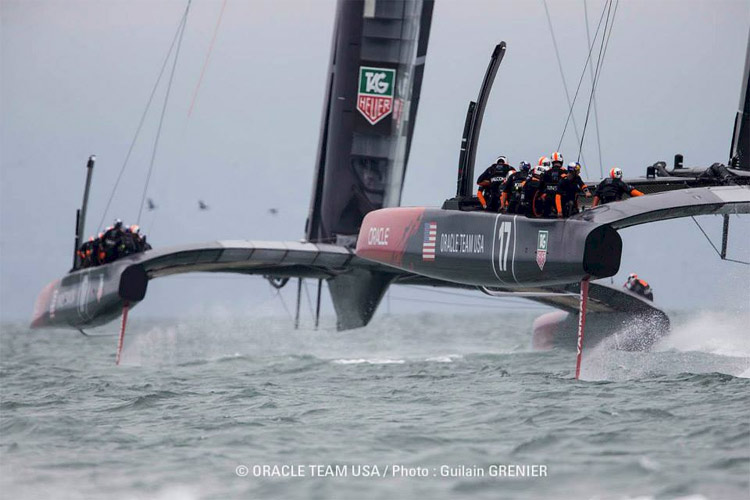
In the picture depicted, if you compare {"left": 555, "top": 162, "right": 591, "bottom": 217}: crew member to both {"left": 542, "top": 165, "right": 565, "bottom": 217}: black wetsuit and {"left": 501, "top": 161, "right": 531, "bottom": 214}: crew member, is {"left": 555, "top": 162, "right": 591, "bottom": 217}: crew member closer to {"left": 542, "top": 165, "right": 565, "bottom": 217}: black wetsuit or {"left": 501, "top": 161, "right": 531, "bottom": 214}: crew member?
{"left": 542, "top": 165, "right": 565, "bottom": 217}: black wetsuit

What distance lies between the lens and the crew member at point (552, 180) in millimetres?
8148

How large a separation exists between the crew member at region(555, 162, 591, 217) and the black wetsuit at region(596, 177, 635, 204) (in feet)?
0.67

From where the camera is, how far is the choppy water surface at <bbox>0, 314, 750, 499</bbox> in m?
4.61

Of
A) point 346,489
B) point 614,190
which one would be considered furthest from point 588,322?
point 346,489

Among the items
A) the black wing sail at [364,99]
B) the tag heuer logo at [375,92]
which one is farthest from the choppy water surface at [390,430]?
the tag heuer logo at [375,92]

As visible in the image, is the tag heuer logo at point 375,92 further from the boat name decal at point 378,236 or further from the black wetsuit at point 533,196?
the black wetsuit at point 533,196

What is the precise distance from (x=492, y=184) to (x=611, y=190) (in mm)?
947

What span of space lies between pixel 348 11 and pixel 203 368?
145 inches

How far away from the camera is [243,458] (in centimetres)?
→ 523

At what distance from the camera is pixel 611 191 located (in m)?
8.31

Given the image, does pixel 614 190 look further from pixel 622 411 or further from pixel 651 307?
pixel 651 307

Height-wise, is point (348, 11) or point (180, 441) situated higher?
point (348, 11)

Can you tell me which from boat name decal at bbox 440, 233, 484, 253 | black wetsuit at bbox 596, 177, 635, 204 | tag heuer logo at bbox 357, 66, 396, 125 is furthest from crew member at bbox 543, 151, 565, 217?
tag heuer logo at bbox 357, 66, 396, 125

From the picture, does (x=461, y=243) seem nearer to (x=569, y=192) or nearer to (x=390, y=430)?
(x=569, y=192)
